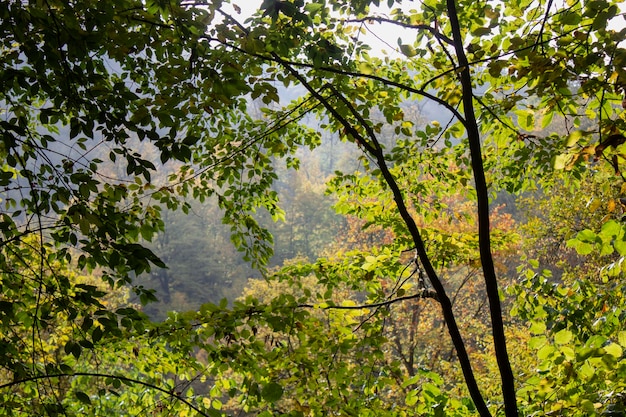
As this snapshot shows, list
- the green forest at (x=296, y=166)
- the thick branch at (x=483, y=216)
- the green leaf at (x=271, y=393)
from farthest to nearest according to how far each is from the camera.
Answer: the thick branch at (x=483, y=216), the green leaf at (x=271, y=393), the green forest at (x=296, y=166)

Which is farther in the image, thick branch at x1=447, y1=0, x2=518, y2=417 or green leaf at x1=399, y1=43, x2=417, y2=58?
thick branch at x1=447, y1=0, x2=518, y2=417

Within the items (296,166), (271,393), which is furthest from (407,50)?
(296,166)

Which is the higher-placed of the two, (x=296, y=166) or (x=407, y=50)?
(x=296, y=166)

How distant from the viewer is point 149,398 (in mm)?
3094

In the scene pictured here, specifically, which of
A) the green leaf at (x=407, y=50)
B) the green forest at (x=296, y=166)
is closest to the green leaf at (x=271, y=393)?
the green forest at (x=296, y=166)

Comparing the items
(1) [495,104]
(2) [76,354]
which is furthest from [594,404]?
(2) [76,354]

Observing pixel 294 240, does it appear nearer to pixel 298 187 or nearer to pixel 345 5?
pixel 298 187

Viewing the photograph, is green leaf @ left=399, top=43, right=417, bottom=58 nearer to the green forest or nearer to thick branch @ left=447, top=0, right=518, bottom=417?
the green forest

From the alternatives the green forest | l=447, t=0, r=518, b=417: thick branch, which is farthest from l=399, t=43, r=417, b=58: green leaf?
l=447, t=0, r=518, b=417: thick branch

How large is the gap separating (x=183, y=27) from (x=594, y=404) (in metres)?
1.88

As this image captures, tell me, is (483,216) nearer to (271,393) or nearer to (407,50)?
(407,50)

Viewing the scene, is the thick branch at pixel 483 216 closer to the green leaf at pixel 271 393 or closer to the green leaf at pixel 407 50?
the green leaf at pixel 407 50

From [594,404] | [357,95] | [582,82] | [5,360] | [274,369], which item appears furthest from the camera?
[357,95]

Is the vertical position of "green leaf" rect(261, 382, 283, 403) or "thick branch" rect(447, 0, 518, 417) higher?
"thick branch" rect(447, 0, 518, 417)
